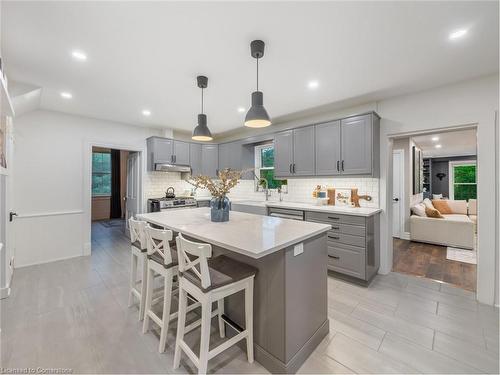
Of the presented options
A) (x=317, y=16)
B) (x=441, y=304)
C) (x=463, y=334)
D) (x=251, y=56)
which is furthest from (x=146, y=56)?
(x=441, y=304)

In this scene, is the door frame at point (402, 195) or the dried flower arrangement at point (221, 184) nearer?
the dried flower arrangement at point (221, 184)

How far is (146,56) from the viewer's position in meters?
2.21

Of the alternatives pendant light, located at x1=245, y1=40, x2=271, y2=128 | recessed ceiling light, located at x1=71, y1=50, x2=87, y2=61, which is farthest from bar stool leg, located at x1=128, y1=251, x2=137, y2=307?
recessed ceiling light, located at x1=71, y1=50, x2=87, y2=61

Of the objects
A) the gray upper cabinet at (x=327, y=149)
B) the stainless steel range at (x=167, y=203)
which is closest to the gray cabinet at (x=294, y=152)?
the gray upper cabinet at (x=327, y=149)

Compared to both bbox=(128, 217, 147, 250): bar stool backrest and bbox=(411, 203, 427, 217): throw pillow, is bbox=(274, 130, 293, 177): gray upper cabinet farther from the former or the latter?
bbox=(411, 203, 427, 217): throw pillow

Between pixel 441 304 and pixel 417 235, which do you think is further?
pixel 417 235

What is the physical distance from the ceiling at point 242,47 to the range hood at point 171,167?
1.79 metres

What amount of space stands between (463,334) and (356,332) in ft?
3.11

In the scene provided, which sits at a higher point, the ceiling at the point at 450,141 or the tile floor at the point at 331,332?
the ceiling at the point at 450,141

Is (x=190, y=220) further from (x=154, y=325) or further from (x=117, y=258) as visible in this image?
(x=117, y=258)

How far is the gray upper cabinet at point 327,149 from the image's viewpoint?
3.40 meters

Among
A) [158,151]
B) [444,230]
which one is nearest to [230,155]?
[158,151]

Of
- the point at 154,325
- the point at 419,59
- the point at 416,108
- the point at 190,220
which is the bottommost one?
the point at 154,325

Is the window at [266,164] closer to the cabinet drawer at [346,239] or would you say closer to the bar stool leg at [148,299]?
the cabinet drawer at [346,239]
